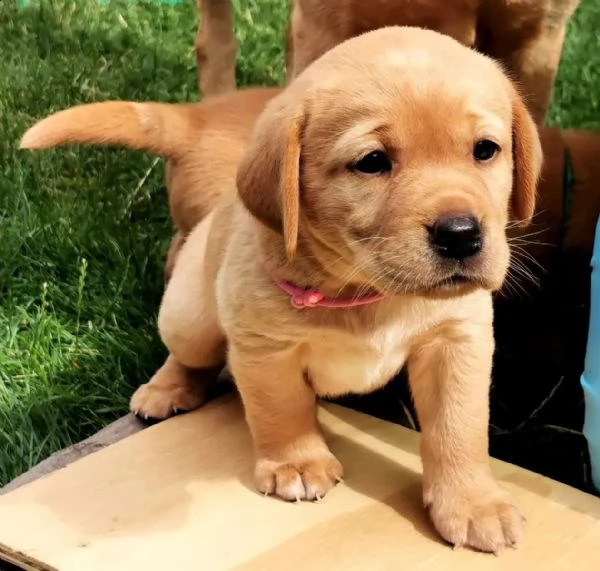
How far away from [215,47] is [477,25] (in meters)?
1.42

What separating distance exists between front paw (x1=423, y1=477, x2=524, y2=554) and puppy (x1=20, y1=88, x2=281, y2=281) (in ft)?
3.96

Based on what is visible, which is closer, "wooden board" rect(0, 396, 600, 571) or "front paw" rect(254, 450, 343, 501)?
"wooden board" rect(0, 396, 600, 571)


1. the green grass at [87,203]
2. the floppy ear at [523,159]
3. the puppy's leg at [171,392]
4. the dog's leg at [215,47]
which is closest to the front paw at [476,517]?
the floppy ear at [523,159]

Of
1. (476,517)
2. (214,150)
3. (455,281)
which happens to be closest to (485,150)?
(455,281)

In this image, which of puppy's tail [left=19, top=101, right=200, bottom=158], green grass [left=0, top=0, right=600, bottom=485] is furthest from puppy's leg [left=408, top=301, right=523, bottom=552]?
puppy's tail [left=19, top=101, right=200, bottom=158]

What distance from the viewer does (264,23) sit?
519 cm

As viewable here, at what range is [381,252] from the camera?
5.02ft

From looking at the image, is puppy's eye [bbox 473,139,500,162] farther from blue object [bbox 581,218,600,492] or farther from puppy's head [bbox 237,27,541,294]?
blue object [bbox 581,218,600,492]

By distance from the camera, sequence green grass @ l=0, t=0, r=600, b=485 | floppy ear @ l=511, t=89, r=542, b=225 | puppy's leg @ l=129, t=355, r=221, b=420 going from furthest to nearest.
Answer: green grass @ l=0, t=0, r=600, b=485 < puppy's leg @ l=129, t=355, r=221, b=420 < floppy ear @ l=511, t=89, r=542, b=225

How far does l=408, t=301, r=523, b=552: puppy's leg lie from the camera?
180 centimetres

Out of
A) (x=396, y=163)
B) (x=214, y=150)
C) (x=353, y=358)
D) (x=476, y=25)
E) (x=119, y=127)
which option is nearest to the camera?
(x=396, y=163)

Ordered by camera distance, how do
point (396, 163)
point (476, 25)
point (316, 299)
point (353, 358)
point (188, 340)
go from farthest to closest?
point (476, 25), point (188, 340), point (353, 358), point (316, 299), point (396, 163)

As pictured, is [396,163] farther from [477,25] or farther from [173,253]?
[173,253]

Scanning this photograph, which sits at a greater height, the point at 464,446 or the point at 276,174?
the point at 276,174
